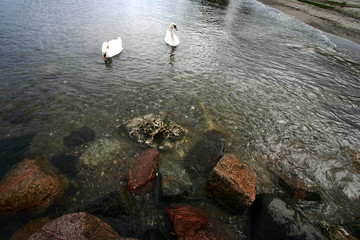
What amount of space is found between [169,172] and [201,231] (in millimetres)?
1633

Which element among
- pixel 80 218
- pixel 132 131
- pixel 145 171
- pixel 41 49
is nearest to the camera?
pixel 80 218

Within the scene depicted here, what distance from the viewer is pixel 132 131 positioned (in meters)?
5.92

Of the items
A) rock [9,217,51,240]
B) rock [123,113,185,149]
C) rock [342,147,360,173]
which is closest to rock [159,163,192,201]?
rock [123,113,185,149]

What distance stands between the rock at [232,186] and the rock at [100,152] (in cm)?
308

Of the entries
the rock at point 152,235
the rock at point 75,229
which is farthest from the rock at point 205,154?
the rock at point 75,229

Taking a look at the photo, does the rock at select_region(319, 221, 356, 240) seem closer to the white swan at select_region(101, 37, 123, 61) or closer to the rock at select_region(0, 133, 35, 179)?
the rock at select_region(0, 133, 35, 179)

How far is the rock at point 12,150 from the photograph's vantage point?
474 cm

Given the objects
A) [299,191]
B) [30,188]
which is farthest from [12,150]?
[299,191]

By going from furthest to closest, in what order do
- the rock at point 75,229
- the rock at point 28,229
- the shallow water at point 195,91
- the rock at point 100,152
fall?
the shallow water at point 195,91 → the rock at point 100,152 → the rock at point 28,229 → the rock at point 75,229

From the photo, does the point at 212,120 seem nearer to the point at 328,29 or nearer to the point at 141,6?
the point at 141,6

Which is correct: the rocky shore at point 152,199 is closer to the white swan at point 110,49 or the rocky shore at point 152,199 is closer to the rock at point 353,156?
the rock at point 353,156

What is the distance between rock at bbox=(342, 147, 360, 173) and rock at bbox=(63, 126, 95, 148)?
8736 millimetres

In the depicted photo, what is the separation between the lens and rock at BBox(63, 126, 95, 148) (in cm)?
555

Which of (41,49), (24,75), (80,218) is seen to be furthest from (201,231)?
(41,49)
